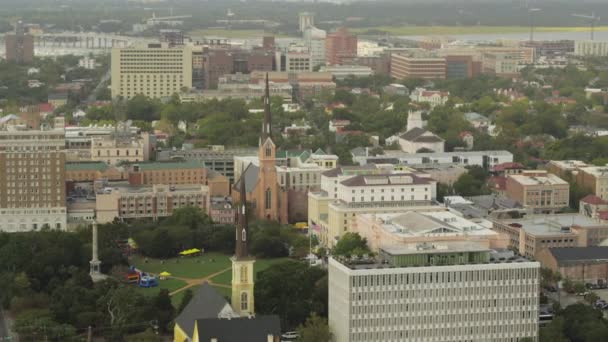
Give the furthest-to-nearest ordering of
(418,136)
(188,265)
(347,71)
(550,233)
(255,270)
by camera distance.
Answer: (347,71) < (418,136) < (550,233) < (188,265) < (255,270)

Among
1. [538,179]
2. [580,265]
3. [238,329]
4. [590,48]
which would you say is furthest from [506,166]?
[590,48]

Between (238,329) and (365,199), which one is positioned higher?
(365,199)

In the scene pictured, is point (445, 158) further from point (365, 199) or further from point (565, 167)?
point (365, 199)

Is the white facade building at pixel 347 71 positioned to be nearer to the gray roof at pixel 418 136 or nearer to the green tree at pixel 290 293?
the gray roof at pixel 418 136

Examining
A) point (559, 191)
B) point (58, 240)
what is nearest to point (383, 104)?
point (559, 191)

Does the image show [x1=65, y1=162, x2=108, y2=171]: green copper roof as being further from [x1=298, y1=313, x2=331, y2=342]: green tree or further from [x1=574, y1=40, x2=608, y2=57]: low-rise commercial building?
[x1=574, y1=40, x2=608, y2=57]: low-rise commercial building

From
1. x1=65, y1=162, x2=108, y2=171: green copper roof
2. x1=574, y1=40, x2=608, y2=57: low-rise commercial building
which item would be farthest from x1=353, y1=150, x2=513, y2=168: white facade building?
x1=574, y1=40, x2=608, y2=57: low-rise commercial building
